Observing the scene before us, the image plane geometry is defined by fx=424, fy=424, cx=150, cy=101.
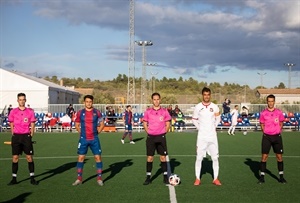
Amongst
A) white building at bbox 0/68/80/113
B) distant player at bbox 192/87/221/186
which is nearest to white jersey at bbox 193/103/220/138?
distant player at bbox 192/87/221/186

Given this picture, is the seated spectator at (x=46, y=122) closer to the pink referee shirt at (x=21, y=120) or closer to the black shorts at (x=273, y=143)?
the pink referee shirt at (x=21, y=120)

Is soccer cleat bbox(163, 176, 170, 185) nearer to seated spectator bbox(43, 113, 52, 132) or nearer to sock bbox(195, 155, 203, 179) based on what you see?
sock bbox(195, 155, 203, 179)

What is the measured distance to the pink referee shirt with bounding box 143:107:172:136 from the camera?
994cm

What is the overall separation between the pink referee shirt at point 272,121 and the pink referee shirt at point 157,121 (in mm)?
2367

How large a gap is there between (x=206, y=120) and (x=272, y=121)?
1712 millimetres

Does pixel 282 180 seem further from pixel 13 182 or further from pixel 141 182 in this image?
pixel 13 182

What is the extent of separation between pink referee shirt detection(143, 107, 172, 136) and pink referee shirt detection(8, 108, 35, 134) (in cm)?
282

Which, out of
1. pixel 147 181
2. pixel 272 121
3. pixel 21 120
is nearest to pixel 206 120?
pixel 272 121

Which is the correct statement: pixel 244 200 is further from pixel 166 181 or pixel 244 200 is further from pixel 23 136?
pixel 23 136

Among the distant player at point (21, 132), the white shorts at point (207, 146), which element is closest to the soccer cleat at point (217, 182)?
the white shorts at point (207, 146)

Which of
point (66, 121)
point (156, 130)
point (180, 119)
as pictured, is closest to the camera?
point (156, 130)

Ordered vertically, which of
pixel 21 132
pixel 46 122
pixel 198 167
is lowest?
pixel 198 167

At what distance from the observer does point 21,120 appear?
32.9 feet

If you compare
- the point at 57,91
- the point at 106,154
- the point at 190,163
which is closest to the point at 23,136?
the point at 190,163
